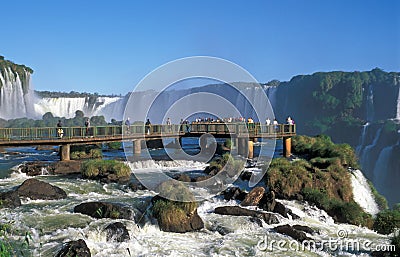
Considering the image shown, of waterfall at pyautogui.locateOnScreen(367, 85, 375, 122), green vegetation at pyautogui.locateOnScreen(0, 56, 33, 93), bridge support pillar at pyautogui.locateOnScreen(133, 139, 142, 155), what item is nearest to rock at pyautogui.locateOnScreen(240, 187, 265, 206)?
bridge support pillar at pyautogui.locateOnScreen(133, 139, 142, 155)

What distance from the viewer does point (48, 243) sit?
33.8 feet

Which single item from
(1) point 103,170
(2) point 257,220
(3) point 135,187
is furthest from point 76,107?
(2) point 257,220

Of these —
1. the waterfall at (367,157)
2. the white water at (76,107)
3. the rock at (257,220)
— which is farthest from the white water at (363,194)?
the white water at (76,107)

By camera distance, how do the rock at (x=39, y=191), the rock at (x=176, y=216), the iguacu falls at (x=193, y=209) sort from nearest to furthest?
the iguacu falls at (x=193, y=209), the rock at (x=176, y=216), the rock at (x=39, y=191)

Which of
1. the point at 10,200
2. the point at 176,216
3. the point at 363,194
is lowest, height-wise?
the point at 363,194

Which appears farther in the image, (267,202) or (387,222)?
(267,202)

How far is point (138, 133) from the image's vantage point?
2909 centimetres

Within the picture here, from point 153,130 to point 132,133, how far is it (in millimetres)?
1804

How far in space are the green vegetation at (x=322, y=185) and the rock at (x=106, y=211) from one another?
6805 mm

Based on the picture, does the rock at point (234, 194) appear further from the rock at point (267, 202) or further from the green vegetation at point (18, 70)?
the green vegetation at point (18, 70)

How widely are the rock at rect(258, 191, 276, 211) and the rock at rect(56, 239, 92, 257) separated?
726 centimetres

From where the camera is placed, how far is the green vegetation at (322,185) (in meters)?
15.2

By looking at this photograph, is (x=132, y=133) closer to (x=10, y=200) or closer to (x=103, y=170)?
(x=103, y=170)

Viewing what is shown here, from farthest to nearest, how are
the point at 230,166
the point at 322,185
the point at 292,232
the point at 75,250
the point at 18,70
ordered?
the point at 18,70 < the point at 230,166 < the point at 322,185 < the point at 292,232 < the point at 75,250
